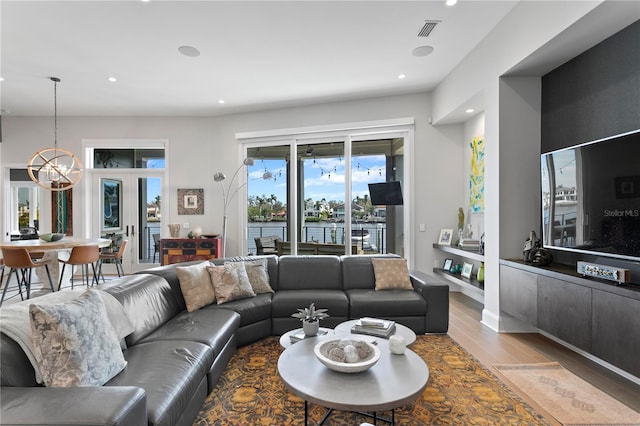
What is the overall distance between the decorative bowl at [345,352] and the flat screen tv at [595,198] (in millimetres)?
2094

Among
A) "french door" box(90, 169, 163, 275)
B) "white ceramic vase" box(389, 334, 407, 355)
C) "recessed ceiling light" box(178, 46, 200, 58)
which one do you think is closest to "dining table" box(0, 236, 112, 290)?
"french door" box(90, 169, 163, 275)

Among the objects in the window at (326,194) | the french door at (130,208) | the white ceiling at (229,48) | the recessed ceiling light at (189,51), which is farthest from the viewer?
the french door at (130,208)

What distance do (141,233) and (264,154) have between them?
10.3 ft

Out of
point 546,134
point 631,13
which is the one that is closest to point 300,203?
point 546,134

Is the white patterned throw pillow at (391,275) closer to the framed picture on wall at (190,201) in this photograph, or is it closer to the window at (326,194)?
the window at (326,194)

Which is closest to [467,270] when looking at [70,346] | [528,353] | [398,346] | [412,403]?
[528,353]

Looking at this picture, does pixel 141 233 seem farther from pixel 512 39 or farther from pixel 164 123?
pixel 512 39

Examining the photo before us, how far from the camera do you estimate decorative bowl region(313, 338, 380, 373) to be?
186cm

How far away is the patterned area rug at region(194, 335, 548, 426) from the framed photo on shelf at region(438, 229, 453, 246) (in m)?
2.63

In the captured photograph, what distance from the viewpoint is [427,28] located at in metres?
3.53

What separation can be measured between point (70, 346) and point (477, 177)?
16.5ft

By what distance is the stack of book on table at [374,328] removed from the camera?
2574mm

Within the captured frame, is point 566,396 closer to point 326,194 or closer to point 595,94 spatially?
point 595,94

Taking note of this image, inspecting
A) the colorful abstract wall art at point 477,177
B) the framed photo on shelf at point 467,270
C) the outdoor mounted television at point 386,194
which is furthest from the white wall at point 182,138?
the framed photo on shelf at point 467,270
